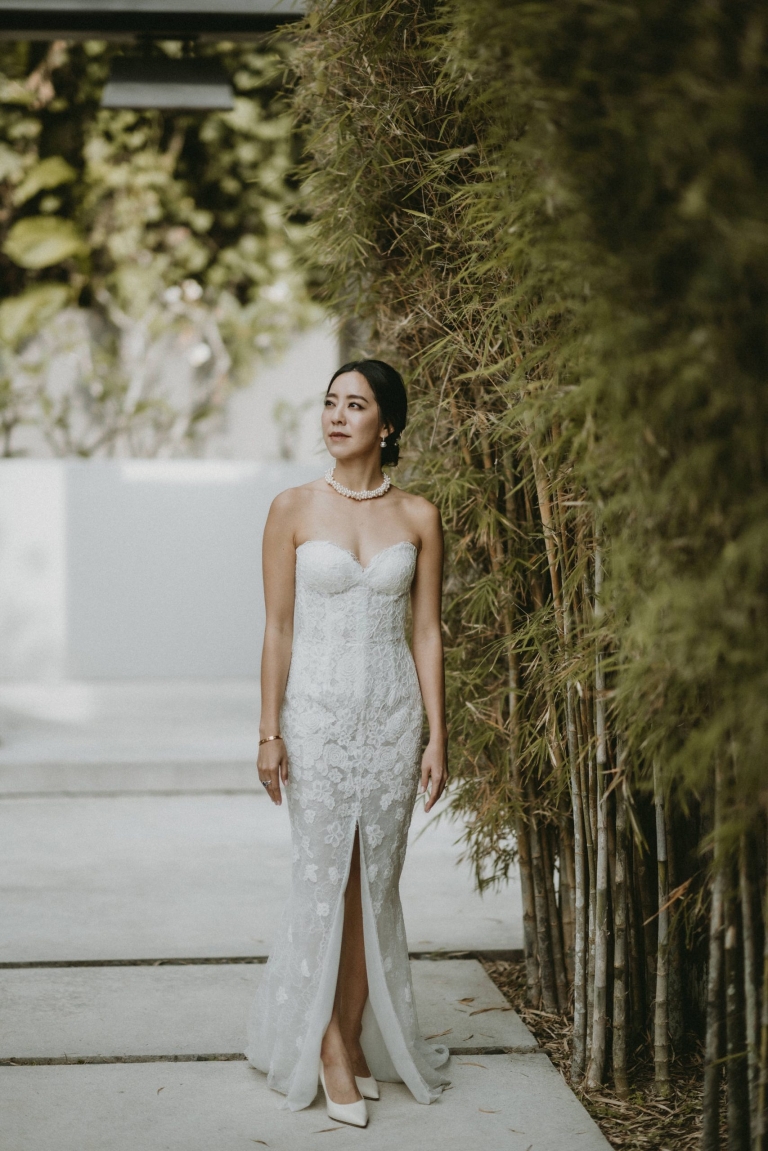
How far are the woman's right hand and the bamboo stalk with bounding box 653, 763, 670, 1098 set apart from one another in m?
0.75

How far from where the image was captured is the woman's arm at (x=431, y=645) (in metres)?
2.43

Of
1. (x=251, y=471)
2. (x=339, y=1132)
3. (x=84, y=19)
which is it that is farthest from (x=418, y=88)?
(x=251, y=471)

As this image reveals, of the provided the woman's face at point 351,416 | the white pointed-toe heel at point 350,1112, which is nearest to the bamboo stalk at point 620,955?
the white pointed-toe heel at point 350,1112

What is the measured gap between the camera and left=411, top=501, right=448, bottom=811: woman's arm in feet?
7.98

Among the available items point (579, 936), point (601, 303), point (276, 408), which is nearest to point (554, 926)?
point (579, 936)

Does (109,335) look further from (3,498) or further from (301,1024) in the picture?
(301,1024)

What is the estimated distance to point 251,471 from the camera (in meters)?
7.04

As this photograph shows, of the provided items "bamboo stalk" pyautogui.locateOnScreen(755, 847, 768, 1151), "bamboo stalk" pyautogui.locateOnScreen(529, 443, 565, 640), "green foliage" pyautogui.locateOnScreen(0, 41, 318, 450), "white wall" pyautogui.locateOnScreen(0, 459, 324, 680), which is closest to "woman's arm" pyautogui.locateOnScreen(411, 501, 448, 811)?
"bamboo stalk" pyautogui.locateOnScreen(529, 443, 565, 640)

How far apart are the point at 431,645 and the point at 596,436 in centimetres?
68

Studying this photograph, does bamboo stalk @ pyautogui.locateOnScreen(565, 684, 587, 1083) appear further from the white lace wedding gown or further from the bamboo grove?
the white lace wedding gown

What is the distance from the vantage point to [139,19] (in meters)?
4.80

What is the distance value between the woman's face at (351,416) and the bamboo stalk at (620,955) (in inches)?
34.7

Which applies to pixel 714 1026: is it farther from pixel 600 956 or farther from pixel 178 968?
pixel 178 968

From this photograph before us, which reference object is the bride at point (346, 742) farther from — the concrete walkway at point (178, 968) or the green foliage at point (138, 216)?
the green foliage at point (138, 216)
